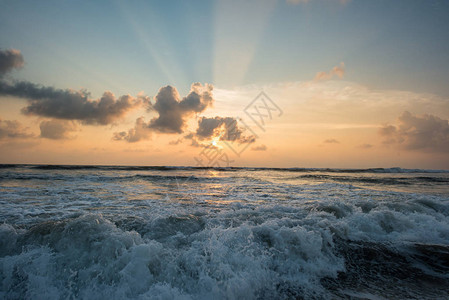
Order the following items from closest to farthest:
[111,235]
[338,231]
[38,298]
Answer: [38,298]
[111,235]
[338,231]

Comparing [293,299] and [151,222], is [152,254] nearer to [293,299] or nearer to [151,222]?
[151,222]

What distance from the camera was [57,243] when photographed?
473 centimetres

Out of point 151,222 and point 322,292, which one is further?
point 151,222

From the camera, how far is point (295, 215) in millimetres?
7535

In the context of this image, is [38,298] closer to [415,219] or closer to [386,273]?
[386,273]

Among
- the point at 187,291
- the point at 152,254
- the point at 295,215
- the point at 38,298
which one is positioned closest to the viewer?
the point at 38,298

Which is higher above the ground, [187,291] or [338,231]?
[338,231]

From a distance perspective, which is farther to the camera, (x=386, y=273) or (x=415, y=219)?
(x=415, y=219)

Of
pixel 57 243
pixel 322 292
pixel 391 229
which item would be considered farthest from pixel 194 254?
pixel 391 229

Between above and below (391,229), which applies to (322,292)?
below

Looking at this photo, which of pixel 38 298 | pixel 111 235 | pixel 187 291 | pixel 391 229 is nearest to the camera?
pixel 38 298

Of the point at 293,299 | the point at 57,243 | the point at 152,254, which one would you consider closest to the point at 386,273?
the point at 293,299

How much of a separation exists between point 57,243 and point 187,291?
300 centimetres

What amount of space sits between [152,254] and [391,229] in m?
6.91
